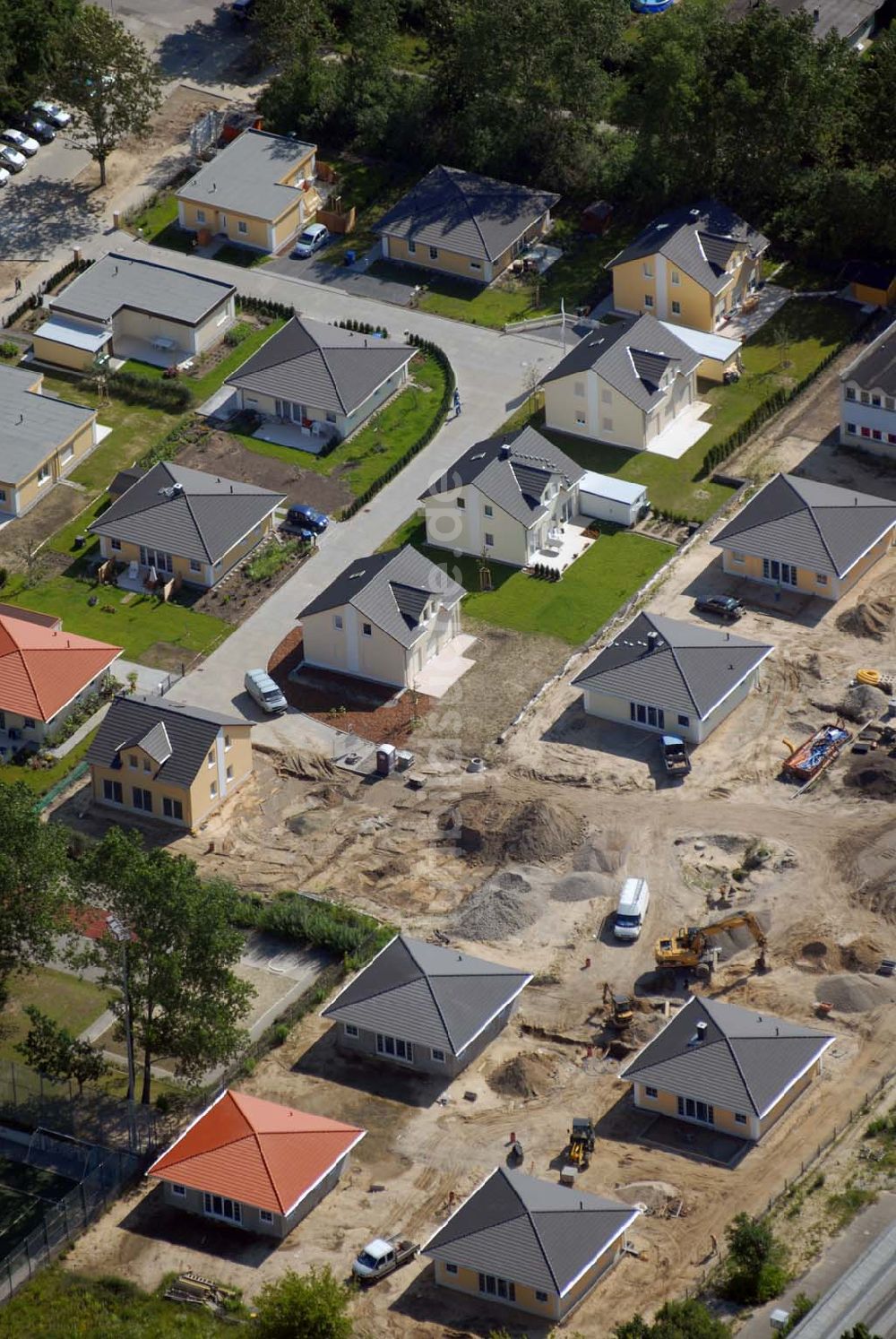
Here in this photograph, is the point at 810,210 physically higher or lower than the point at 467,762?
higher

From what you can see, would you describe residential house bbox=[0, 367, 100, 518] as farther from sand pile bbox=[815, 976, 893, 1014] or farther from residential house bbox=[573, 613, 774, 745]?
sand pile bbox=[815, 976, 893, 1014]

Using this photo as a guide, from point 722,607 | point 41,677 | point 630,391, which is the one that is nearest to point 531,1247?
point 41,677

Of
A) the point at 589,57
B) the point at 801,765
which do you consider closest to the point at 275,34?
the point at 589,57

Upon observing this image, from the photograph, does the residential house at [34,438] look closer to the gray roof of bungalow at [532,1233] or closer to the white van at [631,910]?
the white van at [631,910]

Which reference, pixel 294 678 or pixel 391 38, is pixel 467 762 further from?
pixel 391 38

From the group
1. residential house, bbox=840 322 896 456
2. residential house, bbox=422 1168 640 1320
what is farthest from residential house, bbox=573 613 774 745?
residential house, bbox=422 1168 640 1320

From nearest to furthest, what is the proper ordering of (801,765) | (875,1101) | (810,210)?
(875,1101) < (801,765) < (810,210)
